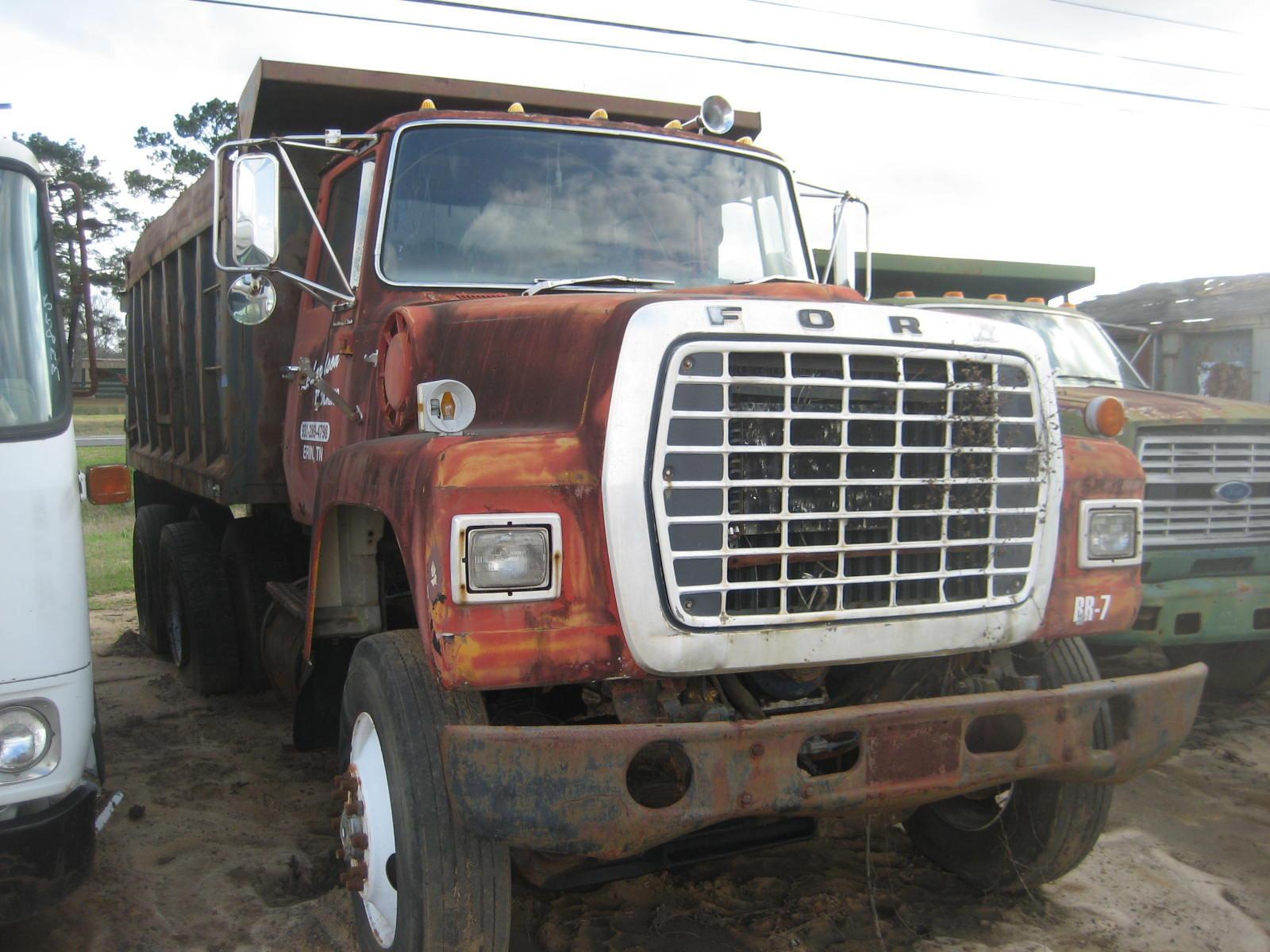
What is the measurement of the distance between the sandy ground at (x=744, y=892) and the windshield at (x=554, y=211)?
2.16 meters

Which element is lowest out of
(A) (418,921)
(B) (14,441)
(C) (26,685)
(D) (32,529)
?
(A) (418,921)

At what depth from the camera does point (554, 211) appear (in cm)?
396

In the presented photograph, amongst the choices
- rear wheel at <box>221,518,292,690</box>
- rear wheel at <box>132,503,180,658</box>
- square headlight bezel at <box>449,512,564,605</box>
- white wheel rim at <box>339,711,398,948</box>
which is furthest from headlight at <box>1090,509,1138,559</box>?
rear wheel at <box>132,503,180,658</box>

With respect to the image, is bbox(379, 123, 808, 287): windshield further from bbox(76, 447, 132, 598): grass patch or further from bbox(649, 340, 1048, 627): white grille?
bbox(76, 447, 132, 598): grass patch

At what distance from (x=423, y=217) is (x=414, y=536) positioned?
1.71 meters

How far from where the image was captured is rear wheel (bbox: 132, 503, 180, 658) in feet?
23.5

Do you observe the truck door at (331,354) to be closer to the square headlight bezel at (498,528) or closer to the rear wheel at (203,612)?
the square headlight bezel at (498,528)

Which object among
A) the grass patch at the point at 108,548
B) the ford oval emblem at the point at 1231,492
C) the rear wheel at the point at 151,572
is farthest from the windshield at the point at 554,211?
the grass patch at the point at 108,548

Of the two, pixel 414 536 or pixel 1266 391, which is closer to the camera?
pixel 414 536

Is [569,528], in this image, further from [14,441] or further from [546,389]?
[14,441]

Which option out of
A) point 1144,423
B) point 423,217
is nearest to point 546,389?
point 423,217

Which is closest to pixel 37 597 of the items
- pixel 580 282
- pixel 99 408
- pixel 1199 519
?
pixel 580 282

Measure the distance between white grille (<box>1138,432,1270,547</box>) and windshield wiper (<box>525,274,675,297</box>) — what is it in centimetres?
308

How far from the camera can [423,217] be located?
12.6 ft
